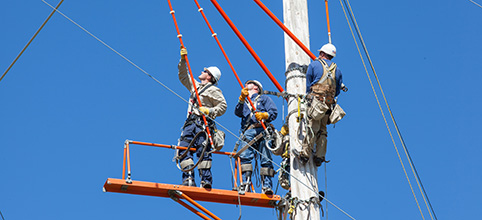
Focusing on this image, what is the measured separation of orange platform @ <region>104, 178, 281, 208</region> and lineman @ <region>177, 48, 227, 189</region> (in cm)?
15

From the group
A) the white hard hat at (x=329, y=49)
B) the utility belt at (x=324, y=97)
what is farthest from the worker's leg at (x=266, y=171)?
the white hard hat at (x=329, y=49)

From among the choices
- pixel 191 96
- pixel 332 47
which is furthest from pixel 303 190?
pixel 191 96

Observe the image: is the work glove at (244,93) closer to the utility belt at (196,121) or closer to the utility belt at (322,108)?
the utility belt at (196,121)

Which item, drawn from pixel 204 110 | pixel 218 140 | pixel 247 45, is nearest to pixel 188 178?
pixel 218 140

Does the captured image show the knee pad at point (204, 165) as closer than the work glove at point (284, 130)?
No

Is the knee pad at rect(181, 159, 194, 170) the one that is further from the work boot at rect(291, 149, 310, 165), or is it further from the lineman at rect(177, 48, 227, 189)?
the work boot at rect(291, 149, 310, 165)

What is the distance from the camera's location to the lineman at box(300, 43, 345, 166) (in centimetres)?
1099

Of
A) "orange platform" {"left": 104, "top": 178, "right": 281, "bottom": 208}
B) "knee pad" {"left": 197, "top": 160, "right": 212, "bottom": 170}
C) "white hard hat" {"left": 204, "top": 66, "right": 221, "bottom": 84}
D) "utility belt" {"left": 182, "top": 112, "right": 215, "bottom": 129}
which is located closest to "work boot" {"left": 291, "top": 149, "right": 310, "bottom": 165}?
"orange platform" {"left": 104, "top": 178, "right": 281, "bottom": 208}

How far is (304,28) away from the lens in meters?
11.3

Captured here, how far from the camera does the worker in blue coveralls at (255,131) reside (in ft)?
41.2

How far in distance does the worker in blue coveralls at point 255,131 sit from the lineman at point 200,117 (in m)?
0.41

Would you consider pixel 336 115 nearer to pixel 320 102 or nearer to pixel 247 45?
pixel 320 102

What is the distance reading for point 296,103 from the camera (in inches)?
438

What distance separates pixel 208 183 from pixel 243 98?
57.3 inches
